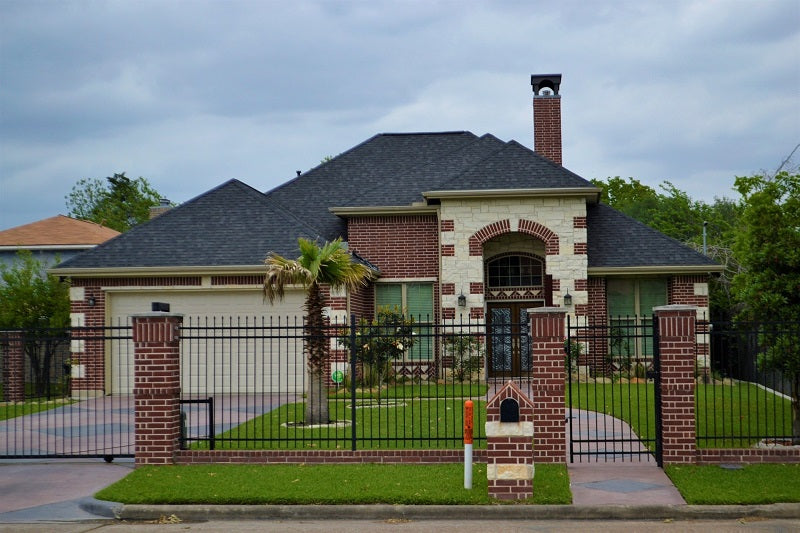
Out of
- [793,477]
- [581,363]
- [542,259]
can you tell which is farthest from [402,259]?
[793,477]

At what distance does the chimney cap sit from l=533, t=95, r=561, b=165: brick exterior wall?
22 cm

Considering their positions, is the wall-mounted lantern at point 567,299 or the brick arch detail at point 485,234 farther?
the brick arch detail at point 485,234

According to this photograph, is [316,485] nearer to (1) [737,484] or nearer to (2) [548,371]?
(2) [548,371]

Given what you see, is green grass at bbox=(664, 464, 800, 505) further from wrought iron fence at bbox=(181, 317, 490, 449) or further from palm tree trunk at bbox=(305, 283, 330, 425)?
palm tree trunk at bbox=(305, 283, 330, 425)

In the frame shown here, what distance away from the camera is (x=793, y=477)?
11.5 m

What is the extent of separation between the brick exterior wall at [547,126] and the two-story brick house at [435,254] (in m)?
2.45

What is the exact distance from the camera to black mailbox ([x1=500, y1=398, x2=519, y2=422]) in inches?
436

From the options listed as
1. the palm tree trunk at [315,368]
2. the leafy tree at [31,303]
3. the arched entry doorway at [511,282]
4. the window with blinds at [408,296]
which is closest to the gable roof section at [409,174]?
the arched entry doorway at [511,282]

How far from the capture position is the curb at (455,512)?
10195 mm

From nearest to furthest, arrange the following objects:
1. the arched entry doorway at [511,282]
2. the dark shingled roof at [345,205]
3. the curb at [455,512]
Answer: the curb at [455,512], the dark shingled roof at [345,205], the arched entry doorway at [511,282]

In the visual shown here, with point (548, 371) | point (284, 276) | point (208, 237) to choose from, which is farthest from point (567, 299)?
point (548, 371)

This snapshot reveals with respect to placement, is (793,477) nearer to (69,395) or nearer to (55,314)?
(69,395)

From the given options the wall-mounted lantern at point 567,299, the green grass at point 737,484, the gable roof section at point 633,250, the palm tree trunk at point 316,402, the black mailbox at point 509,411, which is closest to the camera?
the green grass at point 737,484

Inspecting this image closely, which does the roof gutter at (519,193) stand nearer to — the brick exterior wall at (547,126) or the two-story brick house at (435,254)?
the two-story brick house at (435,254)
